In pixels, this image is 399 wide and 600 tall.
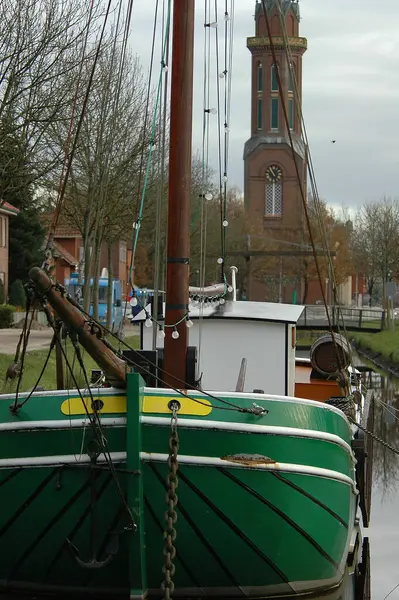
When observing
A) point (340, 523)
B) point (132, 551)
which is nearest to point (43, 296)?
point (132, 551)

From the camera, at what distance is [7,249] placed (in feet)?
180

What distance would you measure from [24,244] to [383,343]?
22.0 m

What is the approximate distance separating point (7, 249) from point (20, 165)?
3384 centimetres

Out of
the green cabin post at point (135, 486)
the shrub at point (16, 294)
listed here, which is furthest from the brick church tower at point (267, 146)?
the green cabin post at point (135, 486)

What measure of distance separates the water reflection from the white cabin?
2.31 m

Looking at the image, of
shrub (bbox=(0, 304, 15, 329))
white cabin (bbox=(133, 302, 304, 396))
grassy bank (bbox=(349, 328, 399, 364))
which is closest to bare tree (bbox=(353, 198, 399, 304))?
grassy bank (bbox=(349, 328, 399, 364))

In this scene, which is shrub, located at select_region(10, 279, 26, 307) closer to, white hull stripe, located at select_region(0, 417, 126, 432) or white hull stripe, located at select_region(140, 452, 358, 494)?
white hull stripe, located at select_region(0, 417, 126, 432)

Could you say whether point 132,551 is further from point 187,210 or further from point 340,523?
point 187,210

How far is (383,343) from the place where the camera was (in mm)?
44969

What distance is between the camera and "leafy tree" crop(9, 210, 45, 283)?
5759cm

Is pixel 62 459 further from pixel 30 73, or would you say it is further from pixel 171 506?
pixel 30 73

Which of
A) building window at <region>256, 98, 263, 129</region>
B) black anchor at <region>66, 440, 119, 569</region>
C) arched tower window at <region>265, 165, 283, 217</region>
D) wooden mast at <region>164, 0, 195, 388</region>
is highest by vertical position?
building window at <region>256, 98, 263, 129</region>

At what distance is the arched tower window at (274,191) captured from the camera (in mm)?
103375

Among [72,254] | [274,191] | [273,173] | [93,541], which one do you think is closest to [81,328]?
[93,541]
